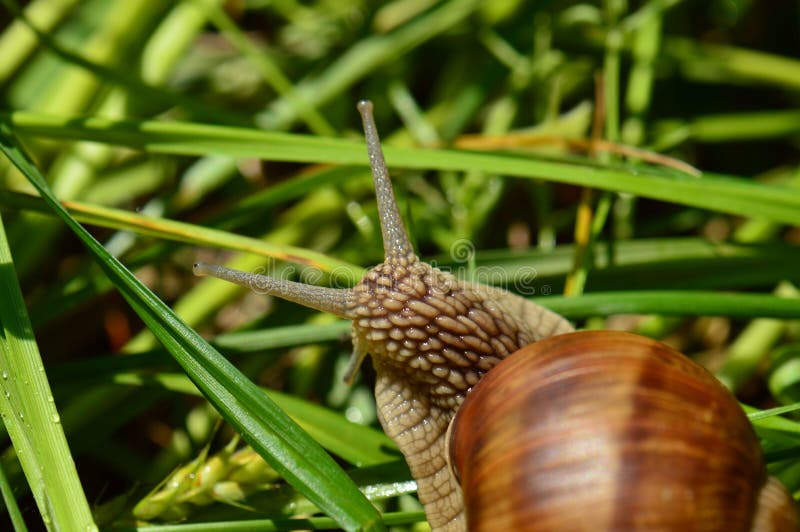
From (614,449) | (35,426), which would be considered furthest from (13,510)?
(614,449)

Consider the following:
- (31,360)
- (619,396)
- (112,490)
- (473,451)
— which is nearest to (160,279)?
(112,490)

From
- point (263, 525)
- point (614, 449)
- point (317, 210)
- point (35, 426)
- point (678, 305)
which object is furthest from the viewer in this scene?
point (317, 210)

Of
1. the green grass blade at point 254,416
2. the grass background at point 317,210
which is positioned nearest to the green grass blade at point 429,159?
the grass background at point 317,210

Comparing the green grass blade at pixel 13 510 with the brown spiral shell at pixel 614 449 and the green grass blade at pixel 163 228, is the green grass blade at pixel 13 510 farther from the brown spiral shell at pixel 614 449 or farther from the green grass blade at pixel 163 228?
the brown spiral shell at pixel 614 449

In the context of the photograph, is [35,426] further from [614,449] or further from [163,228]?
[614,449]

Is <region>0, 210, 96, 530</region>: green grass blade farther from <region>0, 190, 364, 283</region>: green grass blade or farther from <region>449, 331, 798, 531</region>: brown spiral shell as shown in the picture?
<region>449, 331, 798, 531</region>: brown spiral shell

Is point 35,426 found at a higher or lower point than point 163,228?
lower
